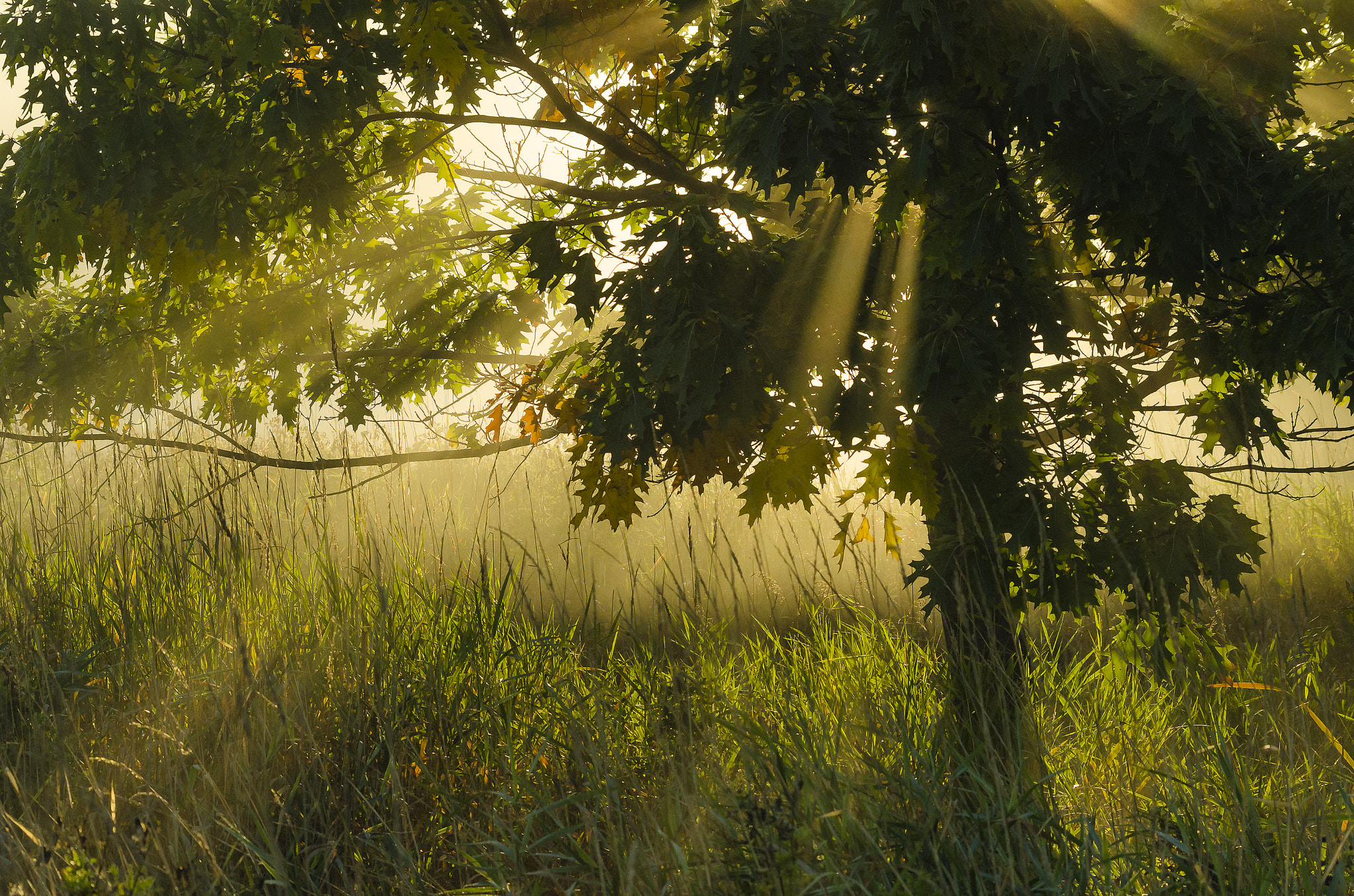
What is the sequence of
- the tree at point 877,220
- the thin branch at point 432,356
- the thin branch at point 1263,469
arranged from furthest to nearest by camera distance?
the thin branch at point 432,356 < the thin branch at point 1263,469 < the tree at point 877,220

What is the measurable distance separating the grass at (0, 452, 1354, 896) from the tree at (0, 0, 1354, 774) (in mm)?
316

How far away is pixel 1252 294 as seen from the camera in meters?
2.69

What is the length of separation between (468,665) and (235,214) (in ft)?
5.23

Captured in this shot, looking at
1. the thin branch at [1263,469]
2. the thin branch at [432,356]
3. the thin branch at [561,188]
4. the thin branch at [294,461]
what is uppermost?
the thin branch at [561,188]

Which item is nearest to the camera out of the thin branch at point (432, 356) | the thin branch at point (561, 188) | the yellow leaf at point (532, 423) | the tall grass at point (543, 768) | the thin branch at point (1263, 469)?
the tall grass at point (543, 768)

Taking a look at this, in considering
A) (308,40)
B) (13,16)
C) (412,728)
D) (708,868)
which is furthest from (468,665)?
(13,16)

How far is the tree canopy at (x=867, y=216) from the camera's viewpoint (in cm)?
235

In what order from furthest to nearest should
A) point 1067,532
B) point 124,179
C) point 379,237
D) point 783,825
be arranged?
point 379,237
point 124,179
point 1067,532
point 783,825

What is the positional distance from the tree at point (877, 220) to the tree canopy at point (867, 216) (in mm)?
12

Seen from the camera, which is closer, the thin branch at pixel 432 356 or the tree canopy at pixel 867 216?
the tree canopy at pixel 867 216

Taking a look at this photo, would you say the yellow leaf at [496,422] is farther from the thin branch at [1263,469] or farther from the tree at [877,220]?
the thin branch at [1263,469]

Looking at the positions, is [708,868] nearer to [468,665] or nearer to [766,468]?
[766,468]

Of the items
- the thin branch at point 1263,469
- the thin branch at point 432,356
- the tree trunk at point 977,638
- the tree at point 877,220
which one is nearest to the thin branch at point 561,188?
the tree at point 877,220

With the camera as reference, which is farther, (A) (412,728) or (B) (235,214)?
(B) (235,214)
